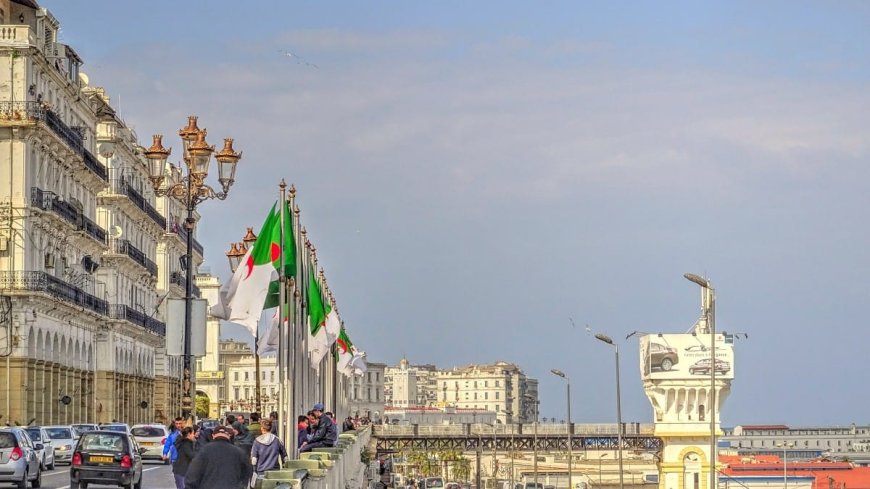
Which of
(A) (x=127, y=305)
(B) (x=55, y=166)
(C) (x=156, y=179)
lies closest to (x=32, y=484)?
(C) (x=156, y=179)

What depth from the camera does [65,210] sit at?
73000mm

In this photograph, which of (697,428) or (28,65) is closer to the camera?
(28,65)

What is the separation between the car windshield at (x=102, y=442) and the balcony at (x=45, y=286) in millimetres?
31047

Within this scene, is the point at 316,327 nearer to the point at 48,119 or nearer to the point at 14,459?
the point at 14,459

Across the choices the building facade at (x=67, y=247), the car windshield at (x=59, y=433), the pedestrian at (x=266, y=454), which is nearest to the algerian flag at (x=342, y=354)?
the building facade at (x=67, y=247)

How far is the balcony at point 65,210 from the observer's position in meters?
67.4

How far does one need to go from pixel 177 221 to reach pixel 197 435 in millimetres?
90306

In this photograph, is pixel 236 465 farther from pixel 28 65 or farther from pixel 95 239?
pixel 95 239

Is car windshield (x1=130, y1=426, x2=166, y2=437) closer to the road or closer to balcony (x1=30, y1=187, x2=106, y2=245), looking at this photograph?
the road

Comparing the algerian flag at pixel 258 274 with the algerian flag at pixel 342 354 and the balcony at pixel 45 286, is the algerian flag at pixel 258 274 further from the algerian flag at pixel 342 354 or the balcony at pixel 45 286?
the balcony at pixel 45 286

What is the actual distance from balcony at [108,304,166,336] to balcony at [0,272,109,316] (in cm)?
748

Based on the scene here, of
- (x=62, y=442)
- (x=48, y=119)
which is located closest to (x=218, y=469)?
(x=62, y=442)

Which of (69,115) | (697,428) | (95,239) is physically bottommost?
(697,428)

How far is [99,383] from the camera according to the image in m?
84.5
